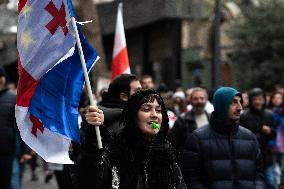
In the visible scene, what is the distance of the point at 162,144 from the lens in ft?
14.3

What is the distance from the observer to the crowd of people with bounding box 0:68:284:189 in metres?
4.20

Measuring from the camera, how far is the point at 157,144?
14.2ft

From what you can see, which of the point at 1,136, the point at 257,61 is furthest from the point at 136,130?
the point at 257,61

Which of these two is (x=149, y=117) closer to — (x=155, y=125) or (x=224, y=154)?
(x=155, y=125)

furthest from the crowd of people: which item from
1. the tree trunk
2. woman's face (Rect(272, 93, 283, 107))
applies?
the tree trunk

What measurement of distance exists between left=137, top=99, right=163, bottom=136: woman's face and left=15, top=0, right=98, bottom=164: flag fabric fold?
422mm

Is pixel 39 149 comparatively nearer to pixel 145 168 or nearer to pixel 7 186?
pixel 145 168

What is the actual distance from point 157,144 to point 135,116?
0.21m

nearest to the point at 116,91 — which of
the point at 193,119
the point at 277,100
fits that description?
the point at 193,119

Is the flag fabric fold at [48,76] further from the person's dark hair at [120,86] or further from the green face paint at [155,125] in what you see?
the person's dark hair at [120,86]

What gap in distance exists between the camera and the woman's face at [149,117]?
4.31 metres

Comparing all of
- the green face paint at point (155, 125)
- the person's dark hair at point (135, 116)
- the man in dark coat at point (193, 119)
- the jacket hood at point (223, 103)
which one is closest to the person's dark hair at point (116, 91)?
the jacket hood at point (223, 103)

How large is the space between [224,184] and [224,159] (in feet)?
0.64

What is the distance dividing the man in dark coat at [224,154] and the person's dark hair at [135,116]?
1564 millimetres
